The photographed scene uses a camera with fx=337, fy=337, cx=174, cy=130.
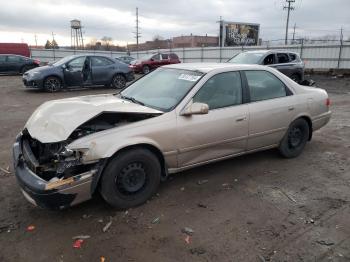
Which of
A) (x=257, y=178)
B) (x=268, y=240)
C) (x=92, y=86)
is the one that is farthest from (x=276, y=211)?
(x=92, y=86)

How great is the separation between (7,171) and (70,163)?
2.08 metres

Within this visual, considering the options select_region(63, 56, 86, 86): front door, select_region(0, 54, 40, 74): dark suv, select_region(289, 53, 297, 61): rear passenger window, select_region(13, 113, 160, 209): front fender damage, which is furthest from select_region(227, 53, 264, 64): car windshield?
select_region(0, 54, 40, 74): dark suv

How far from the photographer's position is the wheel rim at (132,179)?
372 centimetres

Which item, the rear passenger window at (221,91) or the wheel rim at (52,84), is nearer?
the rear passenger window at (221,91)

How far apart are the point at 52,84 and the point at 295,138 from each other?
10.4 metres

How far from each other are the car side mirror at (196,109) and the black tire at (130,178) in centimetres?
66

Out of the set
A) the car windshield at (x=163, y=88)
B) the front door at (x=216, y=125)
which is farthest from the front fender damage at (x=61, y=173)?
the front door at (x=216, y=125)

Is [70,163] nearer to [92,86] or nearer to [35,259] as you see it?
[35,259]

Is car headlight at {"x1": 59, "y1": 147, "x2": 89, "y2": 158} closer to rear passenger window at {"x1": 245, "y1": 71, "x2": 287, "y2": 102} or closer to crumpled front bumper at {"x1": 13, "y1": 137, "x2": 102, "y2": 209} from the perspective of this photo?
crumpled front bumper at {"x1": 13, "y1": 137, "x2": 102, "y2": 209}

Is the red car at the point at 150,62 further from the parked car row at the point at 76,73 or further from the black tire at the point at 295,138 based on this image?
the black tire at the point at 295,138

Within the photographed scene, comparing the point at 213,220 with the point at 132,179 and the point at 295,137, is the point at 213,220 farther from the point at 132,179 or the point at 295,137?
the point at 295,137

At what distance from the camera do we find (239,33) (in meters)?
43.4

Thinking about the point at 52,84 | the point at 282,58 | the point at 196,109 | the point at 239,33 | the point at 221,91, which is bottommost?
the point at 52,84

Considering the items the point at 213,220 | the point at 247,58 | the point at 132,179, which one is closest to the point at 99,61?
the point at 247,58
